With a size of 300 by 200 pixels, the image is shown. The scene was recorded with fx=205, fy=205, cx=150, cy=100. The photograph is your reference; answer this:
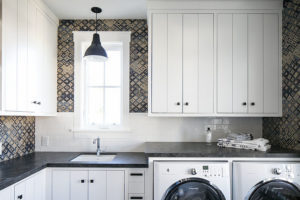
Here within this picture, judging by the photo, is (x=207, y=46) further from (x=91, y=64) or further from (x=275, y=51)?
(x=91, y=64)

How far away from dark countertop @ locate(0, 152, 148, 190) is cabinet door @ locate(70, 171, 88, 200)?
0.10m

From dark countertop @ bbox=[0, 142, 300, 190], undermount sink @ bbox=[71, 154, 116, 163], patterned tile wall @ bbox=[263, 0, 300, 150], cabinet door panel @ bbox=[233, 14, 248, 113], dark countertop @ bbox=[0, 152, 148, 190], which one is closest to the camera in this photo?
dark countertop @ bbox=[0, 152, 148, 190]

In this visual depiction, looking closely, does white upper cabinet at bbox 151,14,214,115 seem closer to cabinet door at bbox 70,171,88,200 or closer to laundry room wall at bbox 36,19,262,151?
laundry room wall at bbox 36,19,262,151

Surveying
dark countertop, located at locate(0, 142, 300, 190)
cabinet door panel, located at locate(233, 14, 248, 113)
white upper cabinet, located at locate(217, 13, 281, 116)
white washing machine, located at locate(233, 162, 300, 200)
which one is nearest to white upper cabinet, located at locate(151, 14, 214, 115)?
white upper cabinet, located at locate(217, 13, 281, 116)

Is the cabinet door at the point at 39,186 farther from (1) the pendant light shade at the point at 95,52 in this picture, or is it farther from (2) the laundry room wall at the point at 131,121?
(1) the pendant light shade at the point at 95,52

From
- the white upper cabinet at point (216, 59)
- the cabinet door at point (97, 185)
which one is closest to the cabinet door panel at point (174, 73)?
the white upper cabinet at point (216, 59)

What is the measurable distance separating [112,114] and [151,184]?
111 cm

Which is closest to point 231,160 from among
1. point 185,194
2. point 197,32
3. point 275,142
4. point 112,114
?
point 185,194

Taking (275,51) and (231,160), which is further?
(275,51)

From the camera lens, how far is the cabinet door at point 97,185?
2035 mm

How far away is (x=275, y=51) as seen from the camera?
7.18 feet

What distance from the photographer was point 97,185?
2037 millimetres

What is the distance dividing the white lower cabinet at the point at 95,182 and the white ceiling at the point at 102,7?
5.84 feet

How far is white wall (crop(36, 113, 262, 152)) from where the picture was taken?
2.56 m
